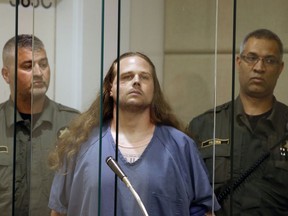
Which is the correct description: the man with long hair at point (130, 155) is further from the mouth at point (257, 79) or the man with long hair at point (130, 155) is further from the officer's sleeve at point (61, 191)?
the mouth at point (257, 79)

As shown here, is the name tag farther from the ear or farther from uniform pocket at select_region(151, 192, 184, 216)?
uniform pocket at select_region(151, 192, 184, 216)

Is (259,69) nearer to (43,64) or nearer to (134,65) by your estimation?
(134,65)

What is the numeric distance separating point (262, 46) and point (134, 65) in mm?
269

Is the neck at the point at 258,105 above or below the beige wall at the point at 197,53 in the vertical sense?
below

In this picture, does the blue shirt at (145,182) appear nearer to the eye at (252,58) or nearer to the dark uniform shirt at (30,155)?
the dark uniform shirt at (30,155)

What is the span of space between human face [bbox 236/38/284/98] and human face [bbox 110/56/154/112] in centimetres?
19

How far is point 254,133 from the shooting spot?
1.12 m

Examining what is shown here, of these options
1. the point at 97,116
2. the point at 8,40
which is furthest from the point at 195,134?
the point at 8,40

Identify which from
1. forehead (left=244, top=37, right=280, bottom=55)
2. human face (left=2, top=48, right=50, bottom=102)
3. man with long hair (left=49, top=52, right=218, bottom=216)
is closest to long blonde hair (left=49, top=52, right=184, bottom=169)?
man with long hair (left=49, top=52, right=218, bottom=216)

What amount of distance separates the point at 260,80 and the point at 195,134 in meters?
0.17

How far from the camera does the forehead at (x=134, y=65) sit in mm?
1027

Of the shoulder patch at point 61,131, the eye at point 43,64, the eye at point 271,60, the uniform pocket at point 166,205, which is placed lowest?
the uniform pocket at point 166,205

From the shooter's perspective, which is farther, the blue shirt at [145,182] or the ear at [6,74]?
the ear at [6,74]

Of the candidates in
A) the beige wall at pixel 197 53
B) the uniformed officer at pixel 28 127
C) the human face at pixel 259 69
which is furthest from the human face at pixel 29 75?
the human face at pixel 259 69
